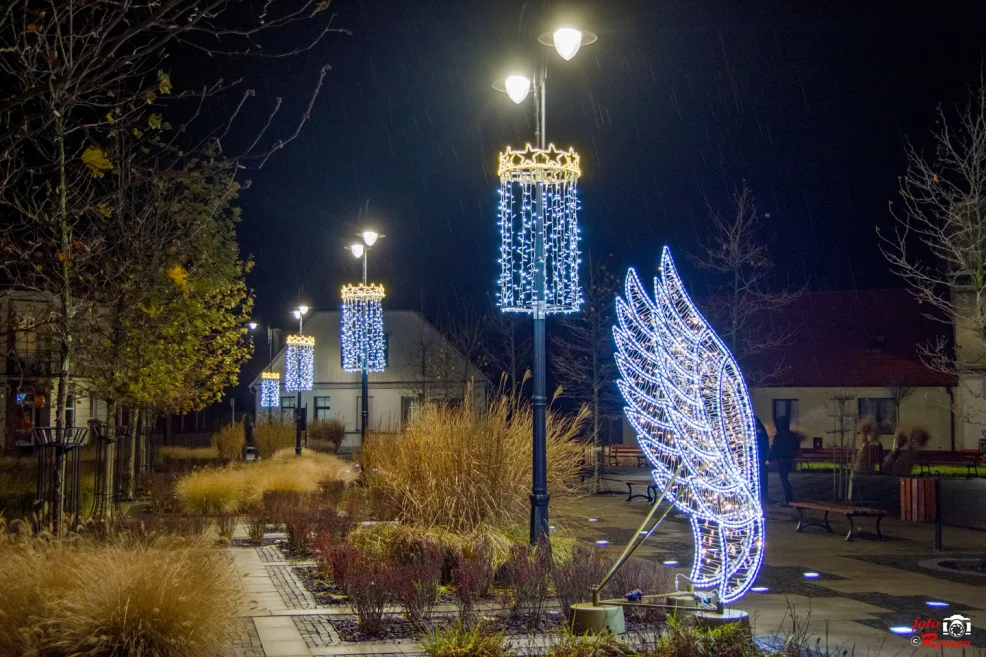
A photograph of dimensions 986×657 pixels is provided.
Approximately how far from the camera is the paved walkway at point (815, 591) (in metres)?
8.00

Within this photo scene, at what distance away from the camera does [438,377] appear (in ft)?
153

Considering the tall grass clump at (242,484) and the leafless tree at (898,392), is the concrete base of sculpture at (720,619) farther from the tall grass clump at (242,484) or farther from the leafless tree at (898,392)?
the leafless tree at (898,392)

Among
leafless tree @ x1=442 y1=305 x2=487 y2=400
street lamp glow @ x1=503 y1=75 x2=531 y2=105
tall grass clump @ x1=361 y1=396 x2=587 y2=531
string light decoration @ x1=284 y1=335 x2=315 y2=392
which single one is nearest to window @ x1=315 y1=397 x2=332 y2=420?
leafless tree @ x1=442 y1=305 x2=487 y2=400

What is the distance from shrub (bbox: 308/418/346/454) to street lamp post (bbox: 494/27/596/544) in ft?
87.1

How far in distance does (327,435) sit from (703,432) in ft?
108

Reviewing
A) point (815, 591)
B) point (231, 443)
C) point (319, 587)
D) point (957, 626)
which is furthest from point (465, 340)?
point (957, 626)

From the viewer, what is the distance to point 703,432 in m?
7.32

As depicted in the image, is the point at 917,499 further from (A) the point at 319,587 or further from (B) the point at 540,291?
(A) the point at 319,587

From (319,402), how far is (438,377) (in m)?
11.1

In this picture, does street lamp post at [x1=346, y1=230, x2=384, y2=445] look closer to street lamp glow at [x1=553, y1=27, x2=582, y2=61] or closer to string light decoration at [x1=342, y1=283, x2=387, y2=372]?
string light decoration at [x1=342, y1=283, x2=387, y2=372]

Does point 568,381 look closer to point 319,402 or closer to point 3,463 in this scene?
point 319,402

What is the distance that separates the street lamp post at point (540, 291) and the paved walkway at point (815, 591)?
7.70 ft

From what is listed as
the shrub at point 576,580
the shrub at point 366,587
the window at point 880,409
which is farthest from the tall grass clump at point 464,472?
the window at point 880,409

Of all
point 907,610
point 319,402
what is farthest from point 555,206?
point 319,402
